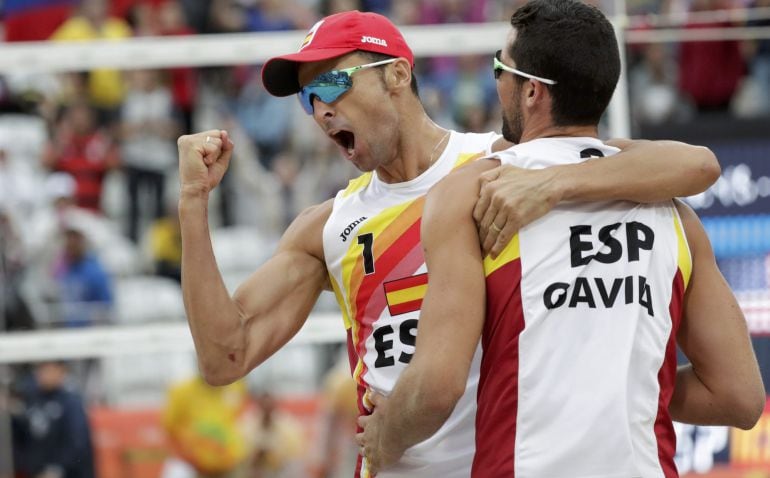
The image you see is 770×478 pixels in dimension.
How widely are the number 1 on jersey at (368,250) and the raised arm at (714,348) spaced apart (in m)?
1.00

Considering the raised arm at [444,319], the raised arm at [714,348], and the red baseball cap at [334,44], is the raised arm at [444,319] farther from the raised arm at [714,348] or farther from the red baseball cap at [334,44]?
the red baseball cap at [334,44]

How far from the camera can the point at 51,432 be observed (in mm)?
7883

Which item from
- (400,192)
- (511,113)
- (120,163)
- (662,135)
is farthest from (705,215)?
(511,113)

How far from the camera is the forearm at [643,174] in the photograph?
9.39 feet

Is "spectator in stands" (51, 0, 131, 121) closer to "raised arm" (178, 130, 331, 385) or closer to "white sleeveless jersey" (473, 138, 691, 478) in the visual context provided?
"raised arm" (178, 130, 331, 385)

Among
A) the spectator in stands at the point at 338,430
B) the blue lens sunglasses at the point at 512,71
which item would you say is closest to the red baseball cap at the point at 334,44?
the blue lens sunglasses at the point at 512,71

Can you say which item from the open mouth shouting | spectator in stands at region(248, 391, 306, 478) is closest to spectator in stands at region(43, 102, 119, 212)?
spectator in stands at region(248, 391, 306, 478)

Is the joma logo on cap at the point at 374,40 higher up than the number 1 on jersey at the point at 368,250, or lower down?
higher up

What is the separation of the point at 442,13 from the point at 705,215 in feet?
12.5

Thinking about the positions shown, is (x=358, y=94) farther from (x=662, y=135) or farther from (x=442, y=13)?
(x=442, y=13)

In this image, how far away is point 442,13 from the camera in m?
10.4

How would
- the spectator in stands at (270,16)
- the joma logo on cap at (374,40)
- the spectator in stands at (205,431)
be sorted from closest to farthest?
the joma logo on cap at (374,40) < the spectator in stands at (205,431) < the spectator in stands at (270,16)

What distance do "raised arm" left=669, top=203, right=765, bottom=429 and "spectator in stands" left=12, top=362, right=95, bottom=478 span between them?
5404 mm

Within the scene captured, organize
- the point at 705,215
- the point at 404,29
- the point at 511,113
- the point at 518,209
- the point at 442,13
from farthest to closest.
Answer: the point at 442,13
the point at 705,215
the point at 404,29
the point at 511,113
the point at 518,209
